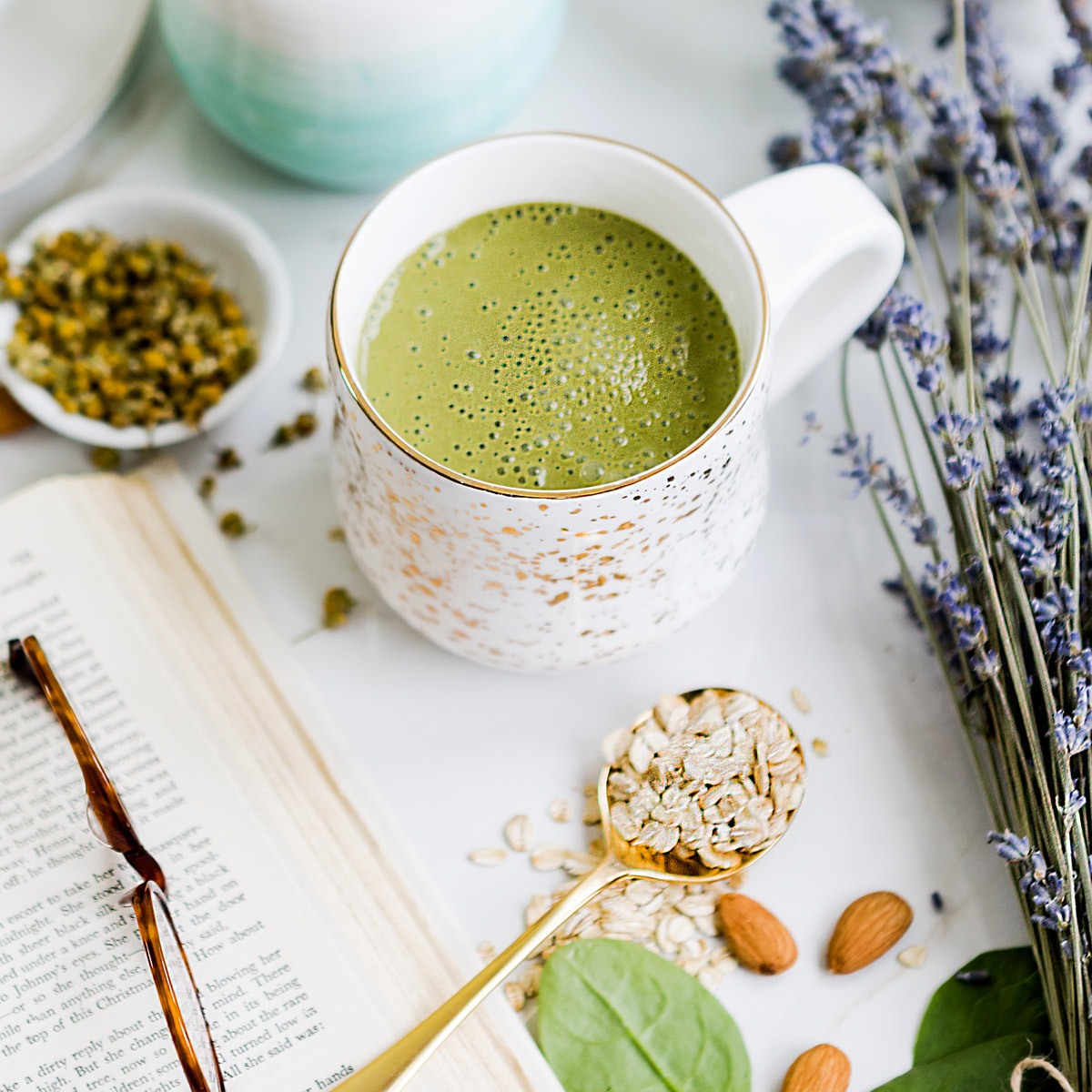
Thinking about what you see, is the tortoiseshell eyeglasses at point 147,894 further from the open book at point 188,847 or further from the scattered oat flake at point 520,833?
the scattered oat flake at point 520,833

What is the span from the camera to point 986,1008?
628 mm

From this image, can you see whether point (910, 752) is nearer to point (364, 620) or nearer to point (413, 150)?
point (364, 620)

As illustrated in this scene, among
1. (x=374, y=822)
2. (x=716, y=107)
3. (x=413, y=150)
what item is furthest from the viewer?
(x=716, y=107)

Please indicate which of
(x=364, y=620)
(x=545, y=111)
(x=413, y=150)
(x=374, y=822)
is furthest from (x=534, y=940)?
(x=545, y=111)

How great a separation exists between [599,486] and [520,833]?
26 centimetres

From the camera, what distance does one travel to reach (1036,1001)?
2.04 feet

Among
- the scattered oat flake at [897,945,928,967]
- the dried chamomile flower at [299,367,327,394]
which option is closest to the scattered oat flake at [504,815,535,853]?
the scattered oat flake at [897,945,928,967]

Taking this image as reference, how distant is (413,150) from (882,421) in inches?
14.6

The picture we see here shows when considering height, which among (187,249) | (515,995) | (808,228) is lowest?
(515,995)

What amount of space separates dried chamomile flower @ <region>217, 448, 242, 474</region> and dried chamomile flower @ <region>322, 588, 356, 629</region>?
11 centimetres

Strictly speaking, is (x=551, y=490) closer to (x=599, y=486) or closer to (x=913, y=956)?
(x=599, y=486)

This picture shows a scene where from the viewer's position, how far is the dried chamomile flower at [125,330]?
0.74 m

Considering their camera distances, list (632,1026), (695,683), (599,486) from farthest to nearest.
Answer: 1. (695,683)
2. (632,1026)
3. (599,486)

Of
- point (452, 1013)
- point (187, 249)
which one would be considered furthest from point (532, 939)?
point (187, 249)
